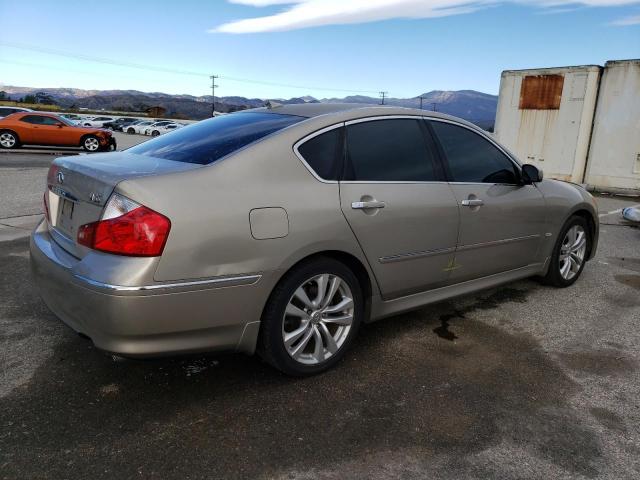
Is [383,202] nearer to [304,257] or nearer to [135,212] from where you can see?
[304,257]

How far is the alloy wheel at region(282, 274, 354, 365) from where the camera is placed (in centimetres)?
291

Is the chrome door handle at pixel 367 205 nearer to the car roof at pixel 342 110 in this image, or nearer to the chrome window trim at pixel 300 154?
the chrome window trim at pixel 300 154

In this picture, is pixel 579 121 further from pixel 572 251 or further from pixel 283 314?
pixel 283 314

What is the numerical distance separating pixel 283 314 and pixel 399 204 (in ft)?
3.37

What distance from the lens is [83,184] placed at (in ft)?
8.87

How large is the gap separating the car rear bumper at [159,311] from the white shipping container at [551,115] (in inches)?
466

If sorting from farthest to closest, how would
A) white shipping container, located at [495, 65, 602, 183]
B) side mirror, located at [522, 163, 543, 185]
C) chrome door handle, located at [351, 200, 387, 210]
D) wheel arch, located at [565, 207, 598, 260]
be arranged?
white shipping container, located at [495, 65, 602, 183] < wheel arch, located at [565, 207, 598, 260] < side mirror, located at [522, 163, 543, 185] < chrome door handle, located at [351, 200, 387, 210]

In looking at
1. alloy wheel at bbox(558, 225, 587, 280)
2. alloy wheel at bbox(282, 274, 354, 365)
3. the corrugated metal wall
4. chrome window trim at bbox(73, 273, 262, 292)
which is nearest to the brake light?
chrome window trim at bbox(73, 273, 262, 292)

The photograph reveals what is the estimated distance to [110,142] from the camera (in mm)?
19359

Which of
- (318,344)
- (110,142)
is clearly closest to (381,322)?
(318,344)

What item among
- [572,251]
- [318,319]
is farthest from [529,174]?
[318,319]

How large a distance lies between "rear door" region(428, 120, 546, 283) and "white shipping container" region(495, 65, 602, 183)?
364 inches

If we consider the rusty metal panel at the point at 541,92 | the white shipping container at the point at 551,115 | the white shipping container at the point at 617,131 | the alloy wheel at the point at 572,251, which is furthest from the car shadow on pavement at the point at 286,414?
the rusty metal panel at the point at 541,92

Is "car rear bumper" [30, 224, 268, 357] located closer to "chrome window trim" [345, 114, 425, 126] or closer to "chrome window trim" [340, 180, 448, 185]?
"chrome window trim" [340, 180, 448, 185]
